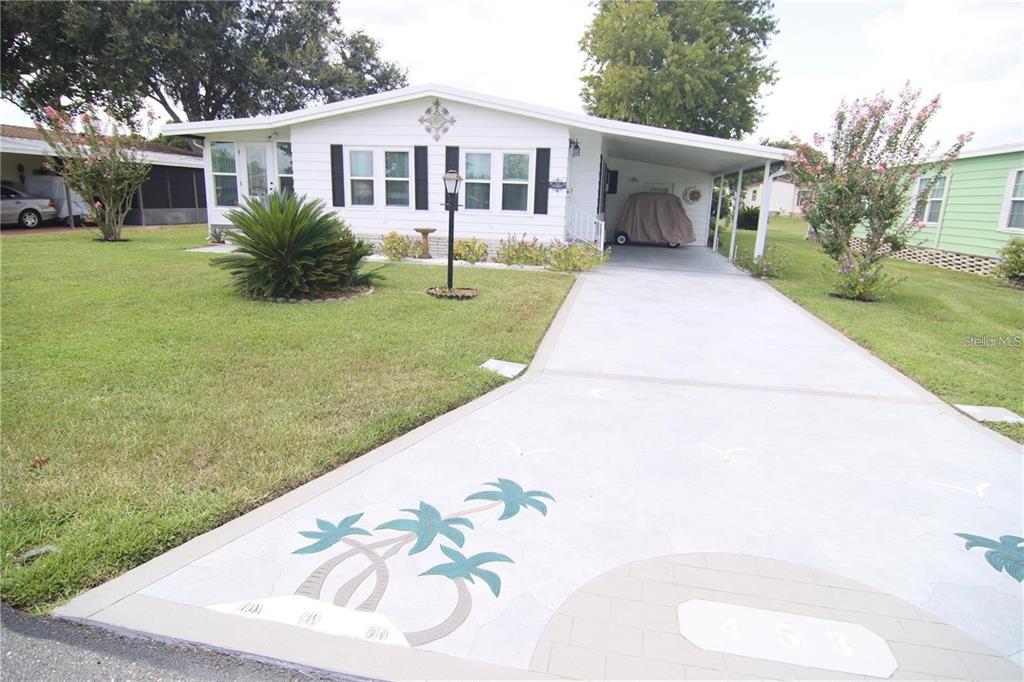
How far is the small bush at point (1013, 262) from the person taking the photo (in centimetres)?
1163

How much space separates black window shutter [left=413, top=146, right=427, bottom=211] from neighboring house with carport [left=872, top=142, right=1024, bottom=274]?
10.2m

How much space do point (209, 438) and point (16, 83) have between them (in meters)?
26.8

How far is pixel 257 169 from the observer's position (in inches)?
570

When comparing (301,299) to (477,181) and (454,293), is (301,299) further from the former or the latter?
(477,181)

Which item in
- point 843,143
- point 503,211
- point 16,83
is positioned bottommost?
point 503,211

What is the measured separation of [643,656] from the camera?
209 cm

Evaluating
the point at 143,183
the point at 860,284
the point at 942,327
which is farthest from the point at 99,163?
the point at 942,327

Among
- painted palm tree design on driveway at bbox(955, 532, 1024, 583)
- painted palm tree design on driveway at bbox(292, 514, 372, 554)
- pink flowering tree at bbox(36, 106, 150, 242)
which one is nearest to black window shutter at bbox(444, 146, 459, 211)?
pink flowering tree at bbox(36, 106, 150, 242)

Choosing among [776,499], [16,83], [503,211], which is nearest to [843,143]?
[503,211]

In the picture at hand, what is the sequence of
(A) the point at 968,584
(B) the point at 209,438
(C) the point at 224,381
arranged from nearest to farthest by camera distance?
(A) the point at 968,584 < (B) the point at 209,438 < (C) the point at 224,381

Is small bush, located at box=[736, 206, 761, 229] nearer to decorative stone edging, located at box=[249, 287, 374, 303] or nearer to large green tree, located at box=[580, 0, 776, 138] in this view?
large green tree, located at box=[580, 0, 776, 138]

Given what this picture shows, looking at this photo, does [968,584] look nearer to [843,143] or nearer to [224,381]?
[224,381]

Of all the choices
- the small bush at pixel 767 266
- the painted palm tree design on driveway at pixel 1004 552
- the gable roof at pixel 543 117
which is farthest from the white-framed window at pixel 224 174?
the painted palm tree design on driveway at pixel 1004 552

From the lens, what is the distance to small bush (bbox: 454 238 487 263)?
12289 mm
